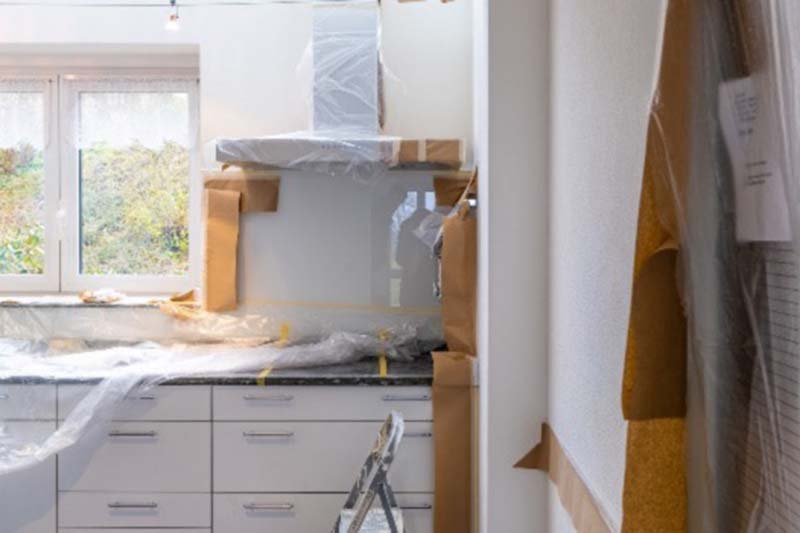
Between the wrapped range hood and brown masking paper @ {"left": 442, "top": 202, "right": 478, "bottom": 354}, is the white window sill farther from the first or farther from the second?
brown masking paper @ {"left": 442, "top": 202, "right": 478, "bottom": 354}

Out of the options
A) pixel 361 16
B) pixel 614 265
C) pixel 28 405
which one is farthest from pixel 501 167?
pixel 28 405

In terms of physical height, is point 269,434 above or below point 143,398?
below

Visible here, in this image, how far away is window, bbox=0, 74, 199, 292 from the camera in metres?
2.97

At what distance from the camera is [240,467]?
221cm

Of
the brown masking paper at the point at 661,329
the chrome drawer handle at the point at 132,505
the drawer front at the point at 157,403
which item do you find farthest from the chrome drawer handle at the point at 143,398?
the brown masking paper at the point at 661,329

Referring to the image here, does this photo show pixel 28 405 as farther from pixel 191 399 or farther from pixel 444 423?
pixel 444 423

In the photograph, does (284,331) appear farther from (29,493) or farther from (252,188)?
(29,493)

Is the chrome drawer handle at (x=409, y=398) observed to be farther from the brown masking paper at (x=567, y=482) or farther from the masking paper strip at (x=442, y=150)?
the masking paper strip at (x=442, y=150)

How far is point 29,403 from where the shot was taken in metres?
2.19

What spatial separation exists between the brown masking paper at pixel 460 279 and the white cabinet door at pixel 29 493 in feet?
4.43

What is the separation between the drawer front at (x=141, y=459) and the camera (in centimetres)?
217

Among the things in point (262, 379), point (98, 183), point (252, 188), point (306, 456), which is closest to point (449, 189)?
point (252, 188)

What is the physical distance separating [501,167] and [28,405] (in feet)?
5.48

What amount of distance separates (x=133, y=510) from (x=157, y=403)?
13.8 inches
